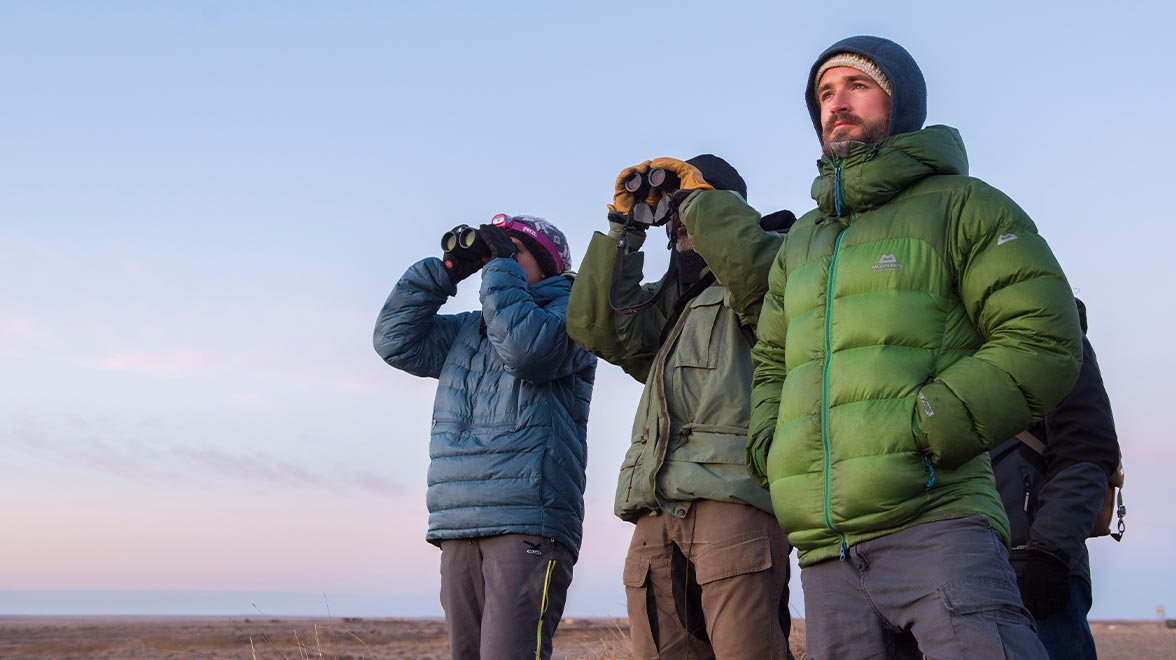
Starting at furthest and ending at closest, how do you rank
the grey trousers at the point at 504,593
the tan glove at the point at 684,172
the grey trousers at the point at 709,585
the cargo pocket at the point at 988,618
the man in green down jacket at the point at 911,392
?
the grey trousers at the point at 504,593
the tan glove at the point at 684,172
the grey trousers at the point at 709,585
the man in green down jacket at the point at 911,392
the cargo pocket at the point at 988,618

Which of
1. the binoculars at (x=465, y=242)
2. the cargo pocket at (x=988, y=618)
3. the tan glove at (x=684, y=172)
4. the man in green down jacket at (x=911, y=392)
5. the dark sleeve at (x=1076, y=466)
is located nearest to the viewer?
the cargo pocket at (x=988, y=618)

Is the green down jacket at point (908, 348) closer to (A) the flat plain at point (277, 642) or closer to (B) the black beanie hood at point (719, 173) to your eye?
(B) the black beanie hood at point (719, 173)

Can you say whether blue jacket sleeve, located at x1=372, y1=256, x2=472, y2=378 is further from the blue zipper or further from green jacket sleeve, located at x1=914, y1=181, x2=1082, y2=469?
green jacket sleeve, located at x1=914, y1=181, x2=1082, y2=469

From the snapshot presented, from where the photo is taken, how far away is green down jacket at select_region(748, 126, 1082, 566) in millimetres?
2473

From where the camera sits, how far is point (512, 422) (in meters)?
4.61

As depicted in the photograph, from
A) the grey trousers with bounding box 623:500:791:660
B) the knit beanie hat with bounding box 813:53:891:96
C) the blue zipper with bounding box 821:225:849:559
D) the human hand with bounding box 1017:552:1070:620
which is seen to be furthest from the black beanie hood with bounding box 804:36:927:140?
the human hand with bounding box 1017:552:1070:620

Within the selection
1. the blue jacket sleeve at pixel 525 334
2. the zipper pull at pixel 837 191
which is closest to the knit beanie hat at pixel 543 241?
the blue jacket sleeve at pixel 525 334

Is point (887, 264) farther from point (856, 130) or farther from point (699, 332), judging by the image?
point (699, 332)

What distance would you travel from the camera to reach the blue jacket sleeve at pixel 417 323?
17.2ft

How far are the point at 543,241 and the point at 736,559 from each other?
2293mm

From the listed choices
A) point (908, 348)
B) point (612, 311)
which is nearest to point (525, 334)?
point (612, 311)

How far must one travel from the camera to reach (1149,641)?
12.0 meters

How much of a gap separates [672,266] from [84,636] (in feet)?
42.4

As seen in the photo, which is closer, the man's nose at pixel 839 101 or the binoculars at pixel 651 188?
the man's nose at pixel 839 101
